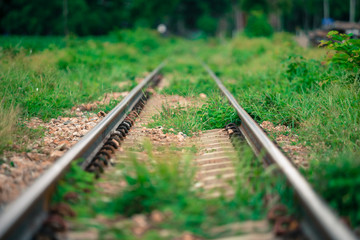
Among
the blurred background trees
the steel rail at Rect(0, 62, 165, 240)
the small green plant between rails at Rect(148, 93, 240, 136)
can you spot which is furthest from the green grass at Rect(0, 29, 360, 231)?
the blurred background trees

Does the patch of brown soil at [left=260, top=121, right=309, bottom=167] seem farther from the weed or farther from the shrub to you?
the weed

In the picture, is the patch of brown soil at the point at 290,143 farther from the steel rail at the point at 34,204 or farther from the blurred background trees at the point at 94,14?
the blurred background trees at the point at 94,14

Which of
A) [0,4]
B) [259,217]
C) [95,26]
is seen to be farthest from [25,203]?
[0,4]

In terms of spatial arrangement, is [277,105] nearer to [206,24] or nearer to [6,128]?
[6,128]

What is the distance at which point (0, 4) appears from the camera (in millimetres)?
43344

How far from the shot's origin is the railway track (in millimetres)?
1906

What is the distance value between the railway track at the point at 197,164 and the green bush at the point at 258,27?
22.0 meters

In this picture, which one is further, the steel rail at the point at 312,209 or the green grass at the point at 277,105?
the green grass at the point at 277,105

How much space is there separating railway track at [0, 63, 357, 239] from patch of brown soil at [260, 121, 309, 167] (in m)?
0.40

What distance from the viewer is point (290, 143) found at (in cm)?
407

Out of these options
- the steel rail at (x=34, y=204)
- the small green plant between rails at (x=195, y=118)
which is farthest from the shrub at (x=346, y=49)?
the steel rail at (x=34, y=204)

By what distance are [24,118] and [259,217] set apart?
3.89m

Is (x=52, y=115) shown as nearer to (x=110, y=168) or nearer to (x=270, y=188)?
(x=110, y=168)

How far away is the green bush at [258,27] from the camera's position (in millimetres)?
26391
